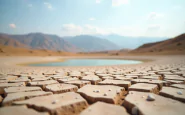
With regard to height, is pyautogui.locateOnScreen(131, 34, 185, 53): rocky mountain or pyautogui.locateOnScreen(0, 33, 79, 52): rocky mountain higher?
pyautogui.locateOnScreen(0, 33, 79, 52): rocky mountain

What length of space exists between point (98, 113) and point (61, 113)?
28 cm

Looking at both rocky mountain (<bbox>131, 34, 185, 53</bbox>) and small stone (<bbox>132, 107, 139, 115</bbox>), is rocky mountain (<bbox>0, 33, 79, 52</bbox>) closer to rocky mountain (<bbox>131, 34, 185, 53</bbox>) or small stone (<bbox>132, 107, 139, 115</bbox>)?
rocky mountain (<bbox>131, 34, 185, 53</bbox>)

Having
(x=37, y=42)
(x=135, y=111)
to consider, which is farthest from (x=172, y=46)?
(x=37, y=42)

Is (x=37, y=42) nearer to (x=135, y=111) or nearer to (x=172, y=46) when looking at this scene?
(x=172, y=46)

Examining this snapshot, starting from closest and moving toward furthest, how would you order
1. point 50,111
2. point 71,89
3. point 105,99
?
point 50,111 < point 105,99 < point 71,89

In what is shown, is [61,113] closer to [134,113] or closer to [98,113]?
[98,113]

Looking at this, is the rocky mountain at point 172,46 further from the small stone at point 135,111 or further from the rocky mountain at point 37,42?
the rocky mountain at point 37,42

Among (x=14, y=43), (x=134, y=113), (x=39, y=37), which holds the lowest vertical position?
(x=134, y=113)

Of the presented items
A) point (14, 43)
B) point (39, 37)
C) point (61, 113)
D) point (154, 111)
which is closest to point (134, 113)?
point (154, 111)

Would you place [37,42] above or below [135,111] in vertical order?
above

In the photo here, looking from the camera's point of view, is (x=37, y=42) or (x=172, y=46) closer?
(x=172, y=46)

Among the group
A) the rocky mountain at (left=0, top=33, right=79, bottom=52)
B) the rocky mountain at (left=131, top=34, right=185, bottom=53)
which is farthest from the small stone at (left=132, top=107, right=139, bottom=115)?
the rocky mountain at (left=0, top=33, right=79, bottom=52)

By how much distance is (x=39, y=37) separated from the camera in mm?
146750

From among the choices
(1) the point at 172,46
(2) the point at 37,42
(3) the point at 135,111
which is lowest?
(3) the point at 135,111
